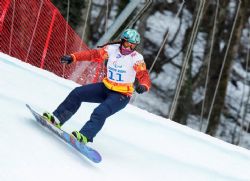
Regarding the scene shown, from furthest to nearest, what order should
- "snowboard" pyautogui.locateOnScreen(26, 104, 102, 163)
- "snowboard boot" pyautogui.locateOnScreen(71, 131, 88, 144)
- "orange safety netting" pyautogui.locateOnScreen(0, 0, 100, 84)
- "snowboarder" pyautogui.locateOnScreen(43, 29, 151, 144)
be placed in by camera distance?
"orange safety netting" pyautogui.locateOnScreen(0, 0, 100, 84) < "snowboarder" pyautogui.locateOnScreen(43, 29, 151, 144) < "snowboard boot" pyautogui.locateOnScreen(71, 131, 88, 144) < "snowboard" pyautogui.locateOnScreen(26, 104, 102, 163)

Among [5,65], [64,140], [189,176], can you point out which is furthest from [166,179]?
[5,65]

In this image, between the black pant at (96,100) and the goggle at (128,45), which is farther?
the goggle at (128,45)

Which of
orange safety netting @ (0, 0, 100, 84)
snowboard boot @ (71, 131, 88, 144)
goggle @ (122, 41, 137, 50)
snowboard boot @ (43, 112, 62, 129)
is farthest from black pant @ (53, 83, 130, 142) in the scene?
orange safety netting @ (0, 0, 100, 84)

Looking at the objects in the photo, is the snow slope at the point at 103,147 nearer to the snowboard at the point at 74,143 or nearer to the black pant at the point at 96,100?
the snowboard at the point at 74,143

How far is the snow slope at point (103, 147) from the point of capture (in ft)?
16.0

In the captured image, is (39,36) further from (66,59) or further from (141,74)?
(141,74)

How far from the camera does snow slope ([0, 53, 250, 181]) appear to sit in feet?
16.0

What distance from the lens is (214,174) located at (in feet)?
22.9

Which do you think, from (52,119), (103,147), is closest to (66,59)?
(52,119)

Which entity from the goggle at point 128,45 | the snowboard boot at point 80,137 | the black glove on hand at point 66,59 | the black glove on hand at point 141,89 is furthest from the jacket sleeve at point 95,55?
the snowboard boot at point 80,137

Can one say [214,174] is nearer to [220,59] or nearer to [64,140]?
[64,140]

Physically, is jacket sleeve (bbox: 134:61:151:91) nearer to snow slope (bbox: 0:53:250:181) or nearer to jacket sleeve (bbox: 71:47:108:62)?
jacket sleeve (bbox: 71:47:108:62)

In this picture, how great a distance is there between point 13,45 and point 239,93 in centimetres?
1557

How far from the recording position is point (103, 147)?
21.0 ft
